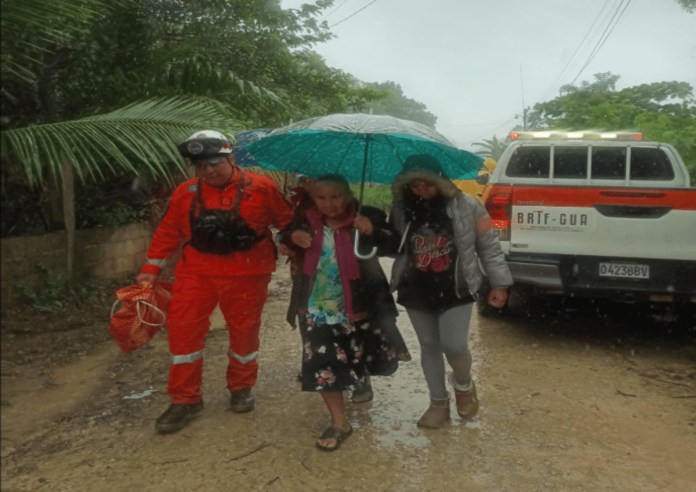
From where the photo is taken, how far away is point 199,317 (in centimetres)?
352

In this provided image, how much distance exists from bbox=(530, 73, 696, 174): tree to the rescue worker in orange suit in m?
6.34

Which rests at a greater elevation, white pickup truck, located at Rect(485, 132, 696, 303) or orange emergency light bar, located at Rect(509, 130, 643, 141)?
orange emergency light bar, located at Rect(509, 130, 643, 141)

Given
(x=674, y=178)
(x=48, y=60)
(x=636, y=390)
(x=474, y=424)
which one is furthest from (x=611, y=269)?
(x=48, y=60)

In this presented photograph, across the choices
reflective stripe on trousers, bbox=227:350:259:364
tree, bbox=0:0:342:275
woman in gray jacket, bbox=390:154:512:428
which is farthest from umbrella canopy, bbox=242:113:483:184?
reflective stripe on trousers, bbox=227:350:259:364

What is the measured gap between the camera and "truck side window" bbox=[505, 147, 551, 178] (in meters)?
6.31

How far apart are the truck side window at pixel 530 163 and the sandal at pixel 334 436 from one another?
3659mm

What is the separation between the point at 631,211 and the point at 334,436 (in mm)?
3028

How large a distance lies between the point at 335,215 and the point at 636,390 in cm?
255

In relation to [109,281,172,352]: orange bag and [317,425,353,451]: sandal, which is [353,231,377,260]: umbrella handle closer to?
[317,425,353,451]: sandal

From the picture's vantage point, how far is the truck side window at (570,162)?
631cm

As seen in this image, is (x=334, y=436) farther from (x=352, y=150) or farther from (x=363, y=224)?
(x=352, y=150)

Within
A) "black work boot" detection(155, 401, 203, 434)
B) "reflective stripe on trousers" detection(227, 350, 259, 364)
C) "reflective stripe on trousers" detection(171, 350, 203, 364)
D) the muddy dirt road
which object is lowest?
the muddy dirt road

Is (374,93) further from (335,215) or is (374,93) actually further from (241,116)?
(335,215)

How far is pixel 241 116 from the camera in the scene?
5.55 metres
